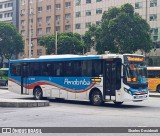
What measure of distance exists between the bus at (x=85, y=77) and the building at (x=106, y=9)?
3947 centimetres

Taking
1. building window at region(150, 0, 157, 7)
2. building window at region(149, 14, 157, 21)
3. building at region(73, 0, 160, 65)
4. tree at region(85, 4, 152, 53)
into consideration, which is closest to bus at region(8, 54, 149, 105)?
tree at region(85, 4, 152, 53)

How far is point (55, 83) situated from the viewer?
76.2ft

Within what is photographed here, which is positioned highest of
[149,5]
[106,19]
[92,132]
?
[149,5]

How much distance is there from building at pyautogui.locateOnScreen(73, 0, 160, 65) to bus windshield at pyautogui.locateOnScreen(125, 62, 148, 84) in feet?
144

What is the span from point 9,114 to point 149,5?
53.5 meters

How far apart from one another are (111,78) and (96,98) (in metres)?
1.54

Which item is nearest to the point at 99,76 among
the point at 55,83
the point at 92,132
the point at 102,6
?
the point at 55,83

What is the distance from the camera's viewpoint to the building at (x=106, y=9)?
213 ft

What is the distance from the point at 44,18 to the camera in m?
85.3

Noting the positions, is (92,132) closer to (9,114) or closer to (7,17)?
(9,114)

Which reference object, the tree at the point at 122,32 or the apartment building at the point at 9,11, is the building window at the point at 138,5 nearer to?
the tree at the point at 122,32

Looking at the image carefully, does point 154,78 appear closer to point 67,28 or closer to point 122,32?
point 122,32

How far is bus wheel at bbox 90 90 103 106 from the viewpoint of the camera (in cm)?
2062

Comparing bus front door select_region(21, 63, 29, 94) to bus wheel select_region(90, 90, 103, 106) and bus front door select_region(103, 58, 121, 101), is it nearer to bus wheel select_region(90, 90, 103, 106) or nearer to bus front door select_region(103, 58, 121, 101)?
bus wheel select_region(90, 90, 103, 106)
